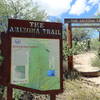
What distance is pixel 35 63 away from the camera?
614 centimetres

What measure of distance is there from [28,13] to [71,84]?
156 inches

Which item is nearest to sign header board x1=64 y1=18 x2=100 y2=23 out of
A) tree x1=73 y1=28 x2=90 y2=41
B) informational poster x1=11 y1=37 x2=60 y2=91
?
informational poster x1=11 y1=37 x2=60 y2=91

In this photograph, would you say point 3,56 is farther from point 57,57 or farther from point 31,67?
point 57,57

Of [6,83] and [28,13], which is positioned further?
[28,13]

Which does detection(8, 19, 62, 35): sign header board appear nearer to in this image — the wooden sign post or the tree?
the wooden sign post

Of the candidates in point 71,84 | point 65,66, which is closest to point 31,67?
point 71,84

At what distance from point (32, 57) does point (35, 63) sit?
0.14m

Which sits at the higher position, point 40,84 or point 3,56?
point 3,56

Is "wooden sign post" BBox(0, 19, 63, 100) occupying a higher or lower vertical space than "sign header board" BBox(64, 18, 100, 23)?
lower

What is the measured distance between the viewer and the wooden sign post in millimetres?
5891

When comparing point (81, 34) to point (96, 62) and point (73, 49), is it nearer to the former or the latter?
point (96, 62)

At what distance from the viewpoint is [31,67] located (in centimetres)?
608

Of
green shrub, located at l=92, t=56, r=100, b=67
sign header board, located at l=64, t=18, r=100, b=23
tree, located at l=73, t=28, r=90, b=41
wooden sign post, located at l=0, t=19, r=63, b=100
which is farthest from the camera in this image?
tree, located at l=73, t=28, r=90, b=41

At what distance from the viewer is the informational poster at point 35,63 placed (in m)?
5.93
